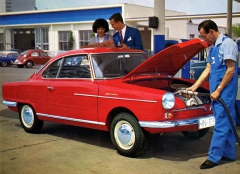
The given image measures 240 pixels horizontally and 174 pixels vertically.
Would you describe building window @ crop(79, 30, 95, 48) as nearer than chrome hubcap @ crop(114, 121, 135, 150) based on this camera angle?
No

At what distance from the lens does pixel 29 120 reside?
675 cm

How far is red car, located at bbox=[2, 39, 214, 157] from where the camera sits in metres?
4.96

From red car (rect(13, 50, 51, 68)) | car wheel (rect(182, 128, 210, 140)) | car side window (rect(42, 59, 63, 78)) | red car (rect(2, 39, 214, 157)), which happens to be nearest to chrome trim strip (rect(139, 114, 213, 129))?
red car (rect(2, 39, 214, 157))

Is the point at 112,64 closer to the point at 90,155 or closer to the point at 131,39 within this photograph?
the point at 131,39

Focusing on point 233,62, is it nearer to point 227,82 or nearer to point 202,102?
point 227,82

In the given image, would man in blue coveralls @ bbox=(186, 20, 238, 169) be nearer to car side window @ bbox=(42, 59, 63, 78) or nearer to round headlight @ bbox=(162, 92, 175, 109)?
round headlight @ bbox=(162, 92, 175, 109)

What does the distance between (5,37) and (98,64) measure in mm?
43677

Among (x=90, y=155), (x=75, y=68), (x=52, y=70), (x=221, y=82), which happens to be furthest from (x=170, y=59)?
(x=52, y=70)

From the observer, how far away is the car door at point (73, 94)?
221 inches

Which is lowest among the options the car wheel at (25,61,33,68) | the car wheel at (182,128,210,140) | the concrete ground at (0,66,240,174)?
the concrete ground at (0,66,240,174)

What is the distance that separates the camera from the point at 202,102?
219 inches

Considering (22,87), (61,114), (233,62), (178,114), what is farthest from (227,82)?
(22,87)

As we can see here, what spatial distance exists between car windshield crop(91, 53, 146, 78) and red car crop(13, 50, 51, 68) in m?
23.9

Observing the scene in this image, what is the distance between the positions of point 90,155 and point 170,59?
194 centimetres
